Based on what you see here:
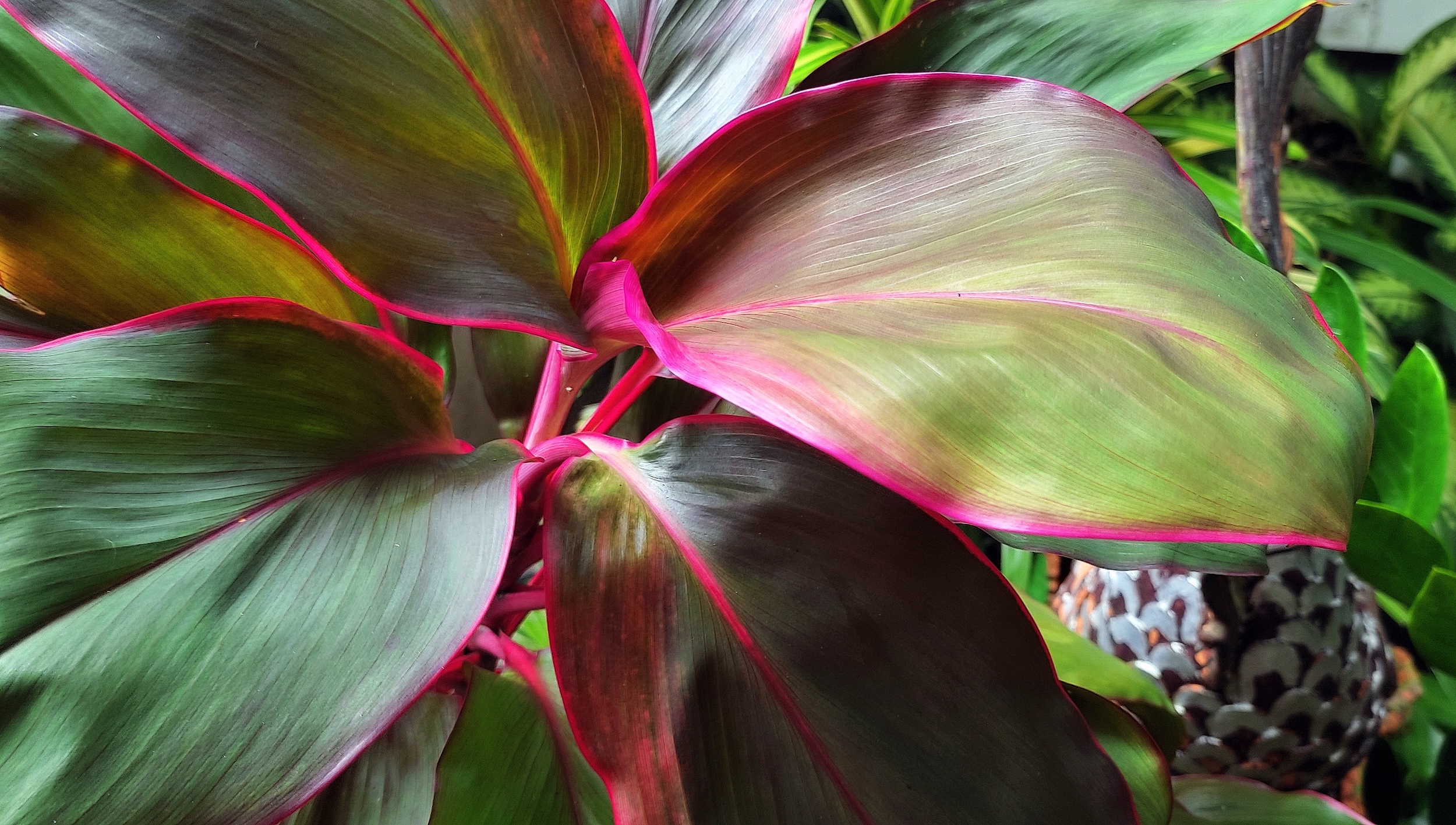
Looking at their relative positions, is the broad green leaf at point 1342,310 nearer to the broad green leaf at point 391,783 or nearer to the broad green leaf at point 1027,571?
the broad green leaf at point 1027,571

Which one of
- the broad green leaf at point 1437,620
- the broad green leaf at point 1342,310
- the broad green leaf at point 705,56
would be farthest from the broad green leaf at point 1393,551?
the broad green leaf at point 705,56

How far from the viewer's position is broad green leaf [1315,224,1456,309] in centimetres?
114

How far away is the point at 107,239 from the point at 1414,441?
0.84 m

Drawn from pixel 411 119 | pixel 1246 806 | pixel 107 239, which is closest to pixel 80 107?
pixel 107 239

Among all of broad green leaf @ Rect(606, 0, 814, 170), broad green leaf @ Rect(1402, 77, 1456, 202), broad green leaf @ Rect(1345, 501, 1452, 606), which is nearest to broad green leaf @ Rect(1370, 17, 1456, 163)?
broad green leaf @ Rect(1402, 77, 1456, 202)

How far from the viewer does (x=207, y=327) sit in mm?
313

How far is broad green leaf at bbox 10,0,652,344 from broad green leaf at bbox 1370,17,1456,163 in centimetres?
154

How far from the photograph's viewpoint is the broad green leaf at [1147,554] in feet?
1.42

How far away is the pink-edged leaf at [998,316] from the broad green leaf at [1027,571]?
Answer: 695 mm

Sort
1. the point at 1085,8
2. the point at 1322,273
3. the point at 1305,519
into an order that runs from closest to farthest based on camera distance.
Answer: the point at 1305,519
the point at 1085,8
the point at 1322,273

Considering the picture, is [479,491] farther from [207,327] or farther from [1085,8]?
[1085,8]

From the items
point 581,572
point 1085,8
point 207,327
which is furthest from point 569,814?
point 1085,8

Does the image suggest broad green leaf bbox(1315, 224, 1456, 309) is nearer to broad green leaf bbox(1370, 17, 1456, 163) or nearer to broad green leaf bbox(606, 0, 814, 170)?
broad green leaf bbox(1370, 17, 1456, 163)

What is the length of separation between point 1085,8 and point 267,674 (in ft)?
1.64
